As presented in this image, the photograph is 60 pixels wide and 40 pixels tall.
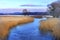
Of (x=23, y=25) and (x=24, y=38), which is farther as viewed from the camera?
(x=23, y=25)

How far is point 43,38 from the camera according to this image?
22.3 feet

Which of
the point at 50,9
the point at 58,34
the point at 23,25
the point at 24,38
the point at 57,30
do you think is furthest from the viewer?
the point at 50,9

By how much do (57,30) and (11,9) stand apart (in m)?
6.89

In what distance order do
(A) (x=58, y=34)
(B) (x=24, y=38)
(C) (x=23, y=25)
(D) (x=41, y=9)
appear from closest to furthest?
(A) (x=58, y=34) → (B) (x=24, y=38) → (C) (x=23, y=25) → (D) (x=41, y=9)

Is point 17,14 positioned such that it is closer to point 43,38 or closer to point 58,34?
point 43,38

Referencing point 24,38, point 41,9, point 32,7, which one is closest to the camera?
point 24,38

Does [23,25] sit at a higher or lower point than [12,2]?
lower

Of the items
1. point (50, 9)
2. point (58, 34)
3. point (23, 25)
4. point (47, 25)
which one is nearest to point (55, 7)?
point (50, 9)

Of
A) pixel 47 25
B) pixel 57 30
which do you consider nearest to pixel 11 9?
pixel 47 25

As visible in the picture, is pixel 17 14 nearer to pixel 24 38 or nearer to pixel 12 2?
pixel 12 2

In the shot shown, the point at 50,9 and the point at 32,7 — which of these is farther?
the point at 32,7

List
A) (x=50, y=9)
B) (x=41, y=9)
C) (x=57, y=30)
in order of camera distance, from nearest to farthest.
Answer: (x=57, y=30), (x=50, y=9), (x=41, y=9)

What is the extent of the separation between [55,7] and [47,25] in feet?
8.45

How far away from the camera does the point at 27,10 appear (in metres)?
12.0
